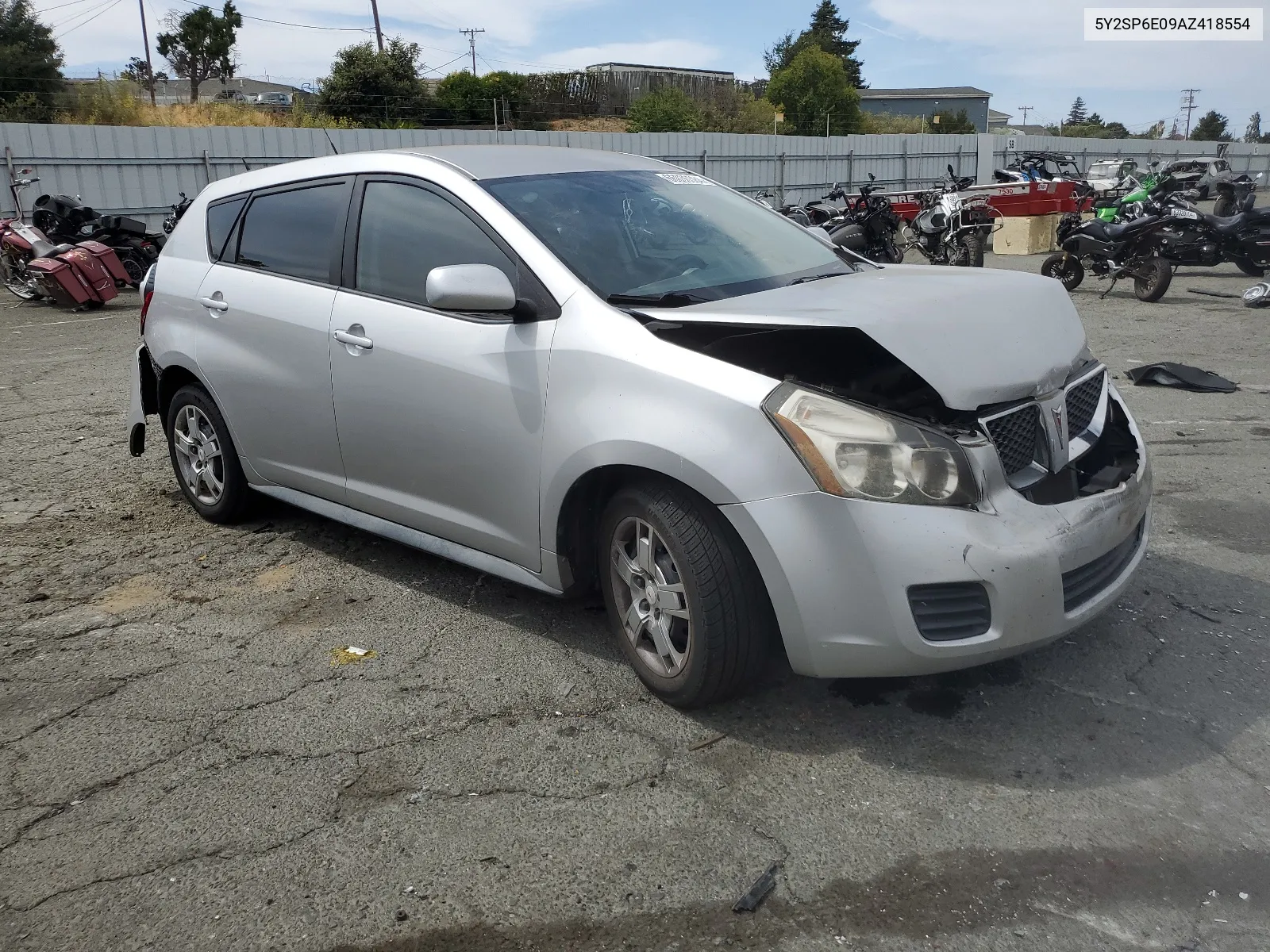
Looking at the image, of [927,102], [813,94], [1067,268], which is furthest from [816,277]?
[927,102]

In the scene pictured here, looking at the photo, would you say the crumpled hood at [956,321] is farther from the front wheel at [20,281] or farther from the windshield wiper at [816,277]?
the front wheel at [20,281]

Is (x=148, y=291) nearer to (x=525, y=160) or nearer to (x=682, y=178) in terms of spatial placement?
(x=525, y=160)

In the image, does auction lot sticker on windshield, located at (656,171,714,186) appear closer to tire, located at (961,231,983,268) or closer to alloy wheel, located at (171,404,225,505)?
alloy wheel, located at (171,404,225,505)

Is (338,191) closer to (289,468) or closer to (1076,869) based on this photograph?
(289,468)

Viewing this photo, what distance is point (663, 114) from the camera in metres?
44.2

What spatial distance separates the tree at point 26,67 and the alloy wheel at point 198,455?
32.7 m

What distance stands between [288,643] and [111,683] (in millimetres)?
605

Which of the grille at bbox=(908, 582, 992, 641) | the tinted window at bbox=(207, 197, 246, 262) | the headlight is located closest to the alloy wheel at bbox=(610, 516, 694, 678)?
the headlight

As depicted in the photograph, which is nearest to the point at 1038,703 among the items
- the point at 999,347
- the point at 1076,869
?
the point at 1076,869

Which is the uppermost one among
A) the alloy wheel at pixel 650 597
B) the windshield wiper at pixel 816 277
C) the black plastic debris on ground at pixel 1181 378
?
the windshield wiper at pixel 816 277

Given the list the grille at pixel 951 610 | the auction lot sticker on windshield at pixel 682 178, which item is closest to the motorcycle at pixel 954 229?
the auction lot sticker on windshield at pixel 682 178

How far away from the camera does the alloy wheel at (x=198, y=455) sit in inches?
200

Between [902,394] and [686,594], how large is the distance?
0.86 m

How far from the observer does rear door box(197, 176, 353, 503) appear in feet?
14.0
